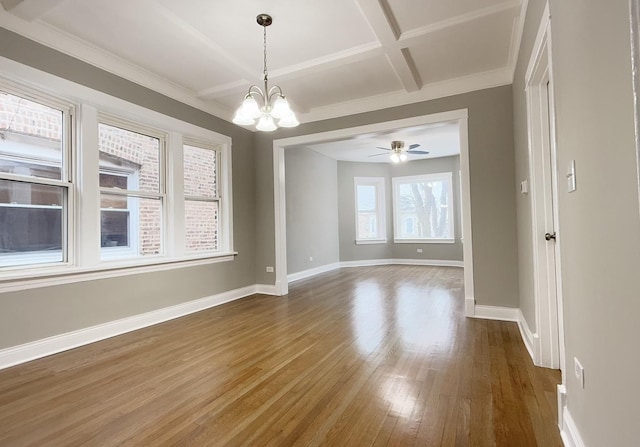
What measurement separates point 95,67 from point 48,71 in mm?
436

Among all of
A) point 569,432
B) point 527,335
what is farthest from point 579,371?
point 527,335

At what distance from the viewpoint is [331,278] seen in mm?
6719

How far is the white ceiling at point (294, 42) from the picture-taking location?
262cm

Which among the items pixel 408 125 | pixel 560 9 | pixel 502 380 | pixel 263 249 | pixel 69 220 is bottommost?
pixel 502 380

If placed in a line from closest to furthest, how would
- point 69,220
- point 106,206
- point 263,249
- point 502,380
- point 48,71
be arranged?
point 502,380 < point 48,71 < point 69,220 < point 106,206 < point 263,249

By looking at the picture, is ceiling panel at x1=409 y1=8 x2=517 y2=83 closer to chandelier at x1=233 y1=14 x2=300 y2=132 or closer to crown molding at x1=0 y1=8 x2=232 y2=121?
chandelier at x1=233 y1=14 x2=300 y2=132

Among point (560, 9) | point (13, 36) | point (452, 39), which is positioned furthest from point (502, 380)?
point (13, 36)

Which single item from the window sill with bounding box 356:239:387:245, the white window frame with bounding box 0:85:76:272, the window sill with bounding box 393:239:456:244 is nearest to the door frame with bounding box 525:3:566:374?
the white window frame with bounding box 0:85:76:272

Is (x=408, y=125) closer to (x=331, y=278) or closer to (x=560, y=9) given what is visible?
(x=560, y=9)

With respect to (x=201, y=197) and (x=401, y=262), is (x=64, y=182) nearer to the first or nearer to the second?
(x=201, y=197)

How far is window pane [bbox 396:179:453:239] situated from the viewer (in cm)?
845

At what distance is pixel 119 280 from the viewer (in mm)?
3406

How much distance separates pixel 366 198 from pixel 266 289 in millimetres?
4641

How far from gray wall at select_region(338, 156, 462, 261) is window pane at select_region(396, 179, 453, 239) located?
0.78 ft
